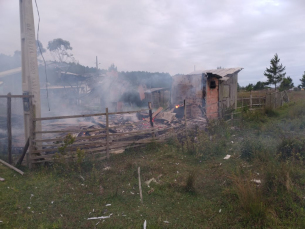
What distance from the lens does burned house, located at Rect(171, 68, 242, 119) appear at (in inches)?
525

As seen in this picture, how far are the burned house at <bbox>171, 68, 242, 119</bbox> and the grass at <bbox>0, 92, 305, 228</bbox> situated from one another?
659 centimetres

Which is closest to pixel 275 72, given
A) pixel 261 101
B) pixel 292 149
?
pixel 261 101

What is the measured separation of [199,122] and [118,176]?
6.48 metres

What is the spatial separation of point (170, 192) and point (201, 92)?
382 inches

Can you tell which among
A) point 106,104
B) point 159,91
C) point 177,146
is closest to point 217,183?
point 177,146

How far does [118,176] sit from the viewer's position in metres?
5.51

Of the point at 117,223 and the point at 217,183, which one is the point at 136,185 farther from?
the point at 217,183

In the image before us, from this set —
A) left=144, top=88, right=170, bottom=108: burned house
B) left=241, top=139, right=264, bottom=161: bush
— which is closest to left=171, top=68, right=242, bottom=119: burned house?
left=144, top=88, right=170, bottom=108: burned house

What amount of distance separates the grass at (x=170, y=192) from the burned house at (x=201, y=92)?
6.59 m

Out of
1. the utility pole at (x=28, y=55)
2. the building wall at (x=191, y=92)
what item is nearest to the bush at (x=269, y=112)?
the building wall at (x=191, y=92)

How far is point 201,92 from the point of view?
1352cm

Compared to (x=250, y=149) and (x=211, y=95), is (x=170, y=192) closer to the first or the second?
(x=250, y=149)

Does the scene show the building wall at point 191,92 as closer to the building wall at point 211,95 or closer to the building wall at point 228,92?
the building wall at point 211,95

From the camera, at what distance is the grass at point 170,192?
3678 mm
